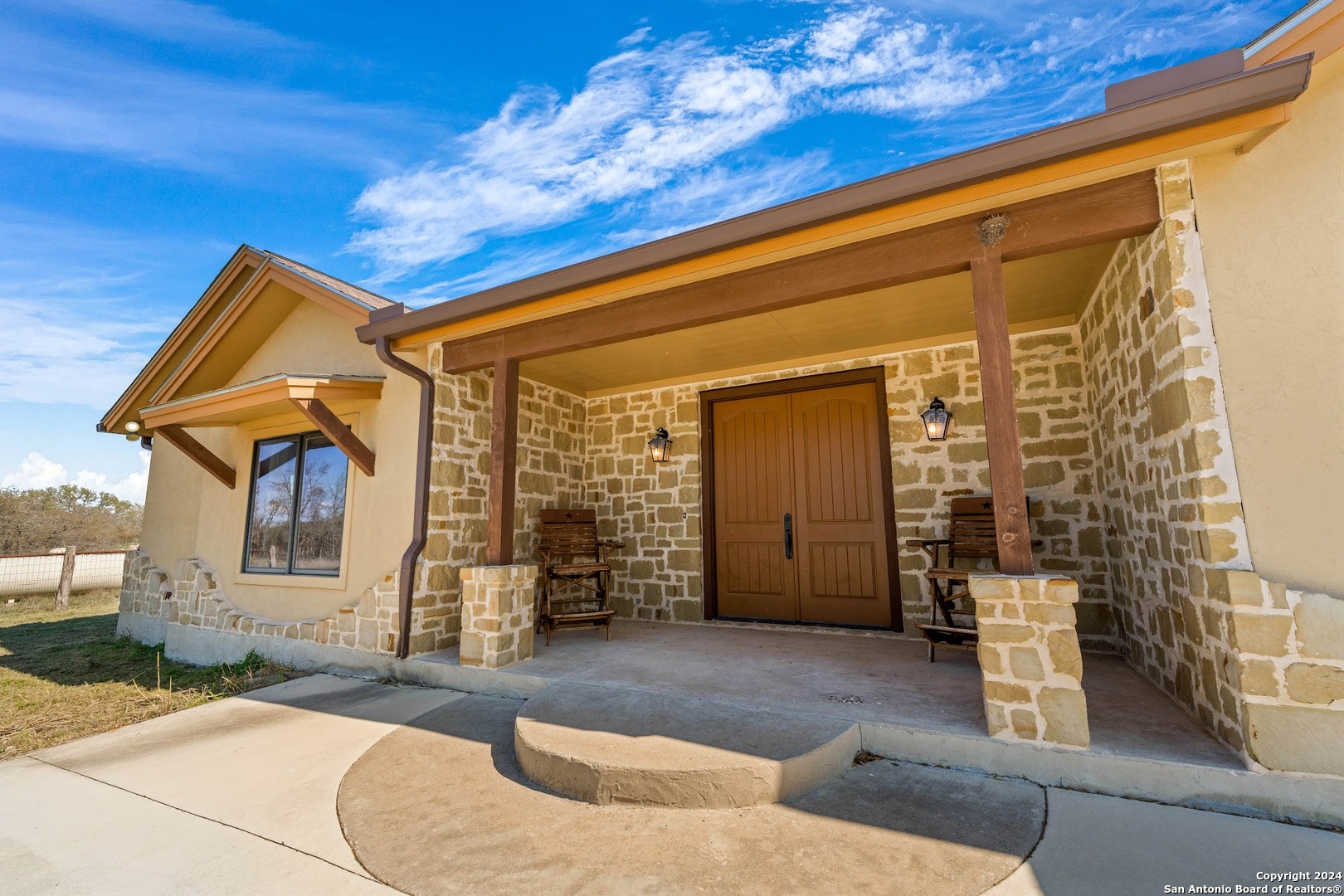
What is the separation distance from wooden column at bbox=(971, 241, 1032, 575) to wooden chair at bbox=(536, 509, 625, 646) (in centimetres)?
337

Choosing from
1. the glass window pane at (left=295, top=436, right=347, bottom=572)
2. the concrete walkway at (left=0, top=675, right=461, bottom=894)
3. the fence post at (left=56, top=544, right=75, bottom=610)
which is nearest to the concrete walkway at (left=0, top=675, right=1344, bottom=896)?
the concrete walkway at (left=0, top=675, right=461, bottom=894)

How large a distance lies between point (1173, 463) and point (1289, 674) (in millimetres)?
971

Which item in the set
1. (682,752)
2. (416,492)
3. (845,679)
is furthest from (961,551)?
(416,492)

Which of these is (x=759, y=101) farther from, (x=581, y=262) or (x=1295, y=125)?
(x=1295, y=125)

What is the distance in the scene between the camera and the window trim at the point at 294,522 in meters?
4.86

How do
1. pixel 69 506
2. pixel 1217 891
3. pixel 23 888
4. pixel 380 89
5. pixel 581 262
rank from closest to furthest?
pixel 1217 891 < pixel 23 888 < pixel 581 262 < pixel 380 89 < pixel 69 506

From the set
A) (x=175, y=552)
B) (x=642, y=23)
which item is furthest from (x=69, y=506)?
(x=642, y=23)

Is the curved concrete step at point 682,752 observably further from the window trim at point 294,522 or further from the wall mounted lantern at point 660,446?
the wall mounted lantern at point 660,446

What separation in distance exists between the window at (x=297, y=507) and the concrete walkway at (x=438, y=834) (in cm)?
229

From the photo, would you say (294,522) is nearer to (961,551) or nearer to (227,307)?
(227,307)

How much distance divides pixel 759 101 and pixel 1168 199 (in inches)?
151

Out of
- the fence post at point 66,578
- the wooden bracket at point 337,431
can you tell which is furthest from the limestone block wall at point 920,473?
the fence post at point 66,578

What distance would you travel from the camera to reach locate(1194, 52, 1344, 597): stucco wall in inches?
83.4

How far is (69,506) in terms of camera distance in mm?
19500
